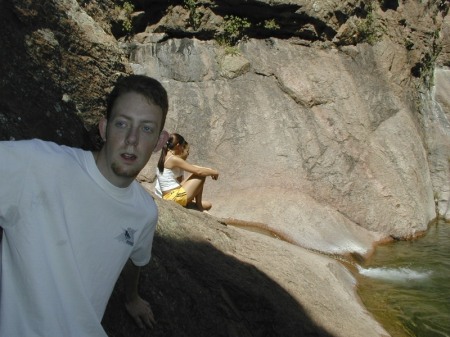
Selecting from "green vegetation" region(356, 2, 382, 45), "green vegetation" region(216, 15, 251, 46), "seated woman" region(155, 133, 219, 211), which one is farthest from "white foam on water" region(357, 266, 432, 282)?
"green vegetation" region(356, 2, 382, 45)

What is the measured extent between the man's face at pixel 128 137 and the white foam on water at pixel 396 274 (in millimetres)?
5880

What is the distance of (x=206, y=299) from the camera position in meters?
4.00

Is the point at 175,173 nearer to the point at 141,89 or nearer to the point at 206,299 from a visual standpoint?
the point at 206,299

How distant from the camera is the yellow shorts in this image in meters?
6.40

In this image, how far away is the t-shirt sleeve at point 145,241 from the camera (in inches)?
87.2

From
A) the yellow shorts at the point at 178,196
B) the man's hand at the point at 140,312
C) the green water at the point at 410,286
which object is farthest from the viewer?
the yellow shorts at the point at 178,196

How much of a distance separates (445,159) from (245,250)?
752 cm

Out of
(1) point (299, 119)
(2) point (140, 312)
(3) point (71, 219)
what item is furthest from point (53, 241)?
(1) point (299, 119)

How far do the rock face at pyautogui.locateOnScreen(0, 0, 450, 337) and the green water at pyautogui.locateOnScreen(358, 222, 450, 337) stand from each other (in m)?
0.33

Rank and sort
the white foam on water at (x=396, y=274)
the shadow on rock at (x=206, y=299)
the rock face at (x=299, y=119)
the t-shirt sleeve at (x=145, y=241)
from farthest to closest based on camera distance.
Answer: the white foam on water at (x=396, y=274), the rock face at (x=299, y=119), the shadow on rock at (x=206, y=299), the t-shirt sleeve at (x=145, y=241)

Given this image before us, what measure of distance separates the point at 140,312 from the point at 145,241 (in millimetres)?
901

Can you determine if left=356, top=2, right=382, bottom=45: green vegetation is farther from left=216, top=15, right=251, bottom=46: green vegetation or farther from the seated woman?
the seated woman

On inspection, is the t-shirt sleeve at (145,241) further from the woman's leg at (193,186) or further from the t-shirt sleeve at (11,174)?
the woman's leg at (193,186)

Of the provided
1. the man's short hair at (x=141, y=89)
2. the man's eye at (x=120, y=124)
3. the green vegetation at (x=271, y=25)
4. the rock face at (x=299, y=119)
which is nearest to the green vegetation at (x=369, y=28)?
the rock face at (x=299, y=119)
